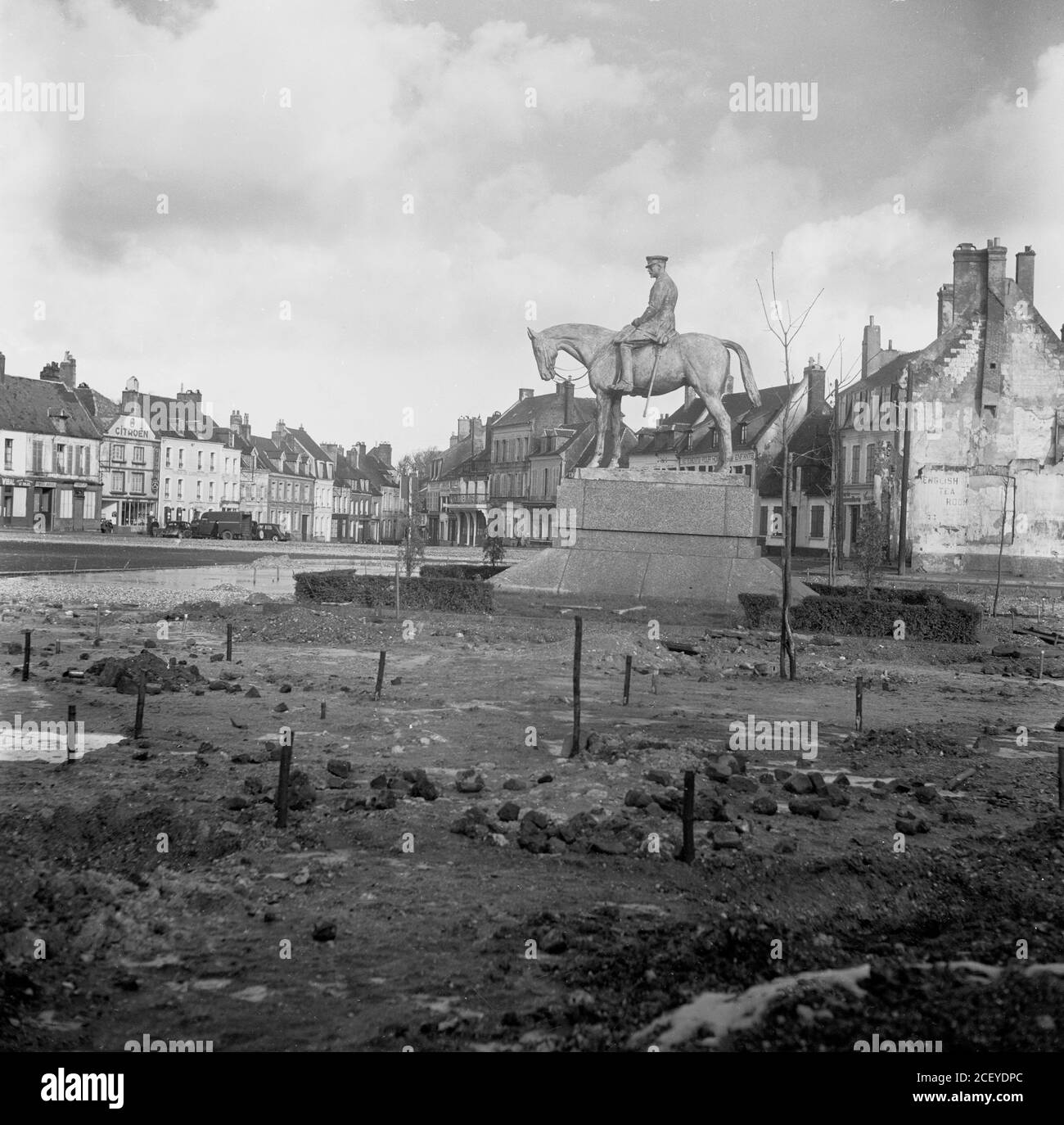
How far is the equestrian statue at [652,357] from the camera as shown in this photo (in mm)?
22812

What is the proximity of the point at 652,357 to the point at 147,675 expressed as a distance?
1358 cm

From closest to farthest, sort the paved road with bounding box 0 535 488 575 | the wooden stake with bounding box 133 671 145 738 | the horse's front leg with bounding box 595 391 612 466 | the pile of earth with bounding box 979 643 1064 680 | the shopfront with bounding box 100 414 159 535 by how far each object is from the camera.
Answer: the wooden stake with bounding box 133 671 145 738, the pile of earth with bounding box 979 643 1064 680, the horse's front leg with bounding box 595 391 612 466, the paved road with bounding box 0 535 488 575, the shopfront with bounding box 100 414 159 535

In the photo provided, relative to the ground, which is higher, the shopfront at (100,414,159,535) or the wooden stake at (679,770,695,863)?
the shopfront at (100,414,159,535)

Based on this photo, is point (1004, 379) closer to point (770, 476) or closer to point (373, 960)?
point (770, 476)

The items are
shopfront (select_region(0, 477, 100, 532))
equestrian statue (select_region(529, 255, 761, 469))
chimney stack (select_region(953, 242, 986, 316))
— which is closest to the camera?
equestrian statue (select_region(529, 255, 761, 469))

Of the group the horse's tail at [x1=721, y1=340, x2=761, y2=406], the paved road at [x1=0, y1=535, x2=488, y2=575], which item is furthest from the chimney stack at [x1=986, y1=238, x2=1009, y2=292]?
the horse's tail at [x1=721, y1=340, x2=761, y2=406]

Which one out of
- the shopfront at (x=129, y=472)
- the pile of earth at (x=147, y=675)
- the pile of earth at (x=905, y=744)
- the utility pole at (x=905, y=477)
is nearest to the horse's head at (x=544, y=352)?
the pile of earth at (x=147, y=675)

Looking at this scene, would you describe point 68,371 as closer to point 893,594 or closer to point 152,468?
point 152,468

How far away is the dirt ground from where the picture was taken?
4.48 m

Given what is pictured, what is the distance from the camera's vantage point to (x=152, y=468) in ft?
289

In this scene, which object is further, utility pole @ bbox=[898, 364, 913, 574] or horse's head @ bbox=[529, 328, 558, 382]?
utility pole @ bbox=[898, 364, 913, 574]

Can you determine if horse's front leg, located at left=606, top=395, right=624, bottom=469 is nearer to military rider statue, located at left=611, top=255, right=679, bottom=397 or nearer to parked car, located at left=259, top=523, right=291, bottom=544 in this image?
military rider statue, located at left=611, top=255, right=679, bottom=397

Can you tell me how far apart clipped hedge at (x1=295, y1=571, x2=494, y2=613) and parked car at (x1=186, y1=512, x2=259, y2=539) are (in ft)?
162

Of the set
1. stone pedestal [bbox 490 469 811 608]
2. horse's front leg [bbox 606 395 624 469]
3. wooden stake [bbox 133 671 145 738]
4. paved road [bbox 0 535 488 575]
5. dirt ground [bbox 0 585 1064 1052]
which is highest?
horse's front leg [bbox 606 395 624 469]
